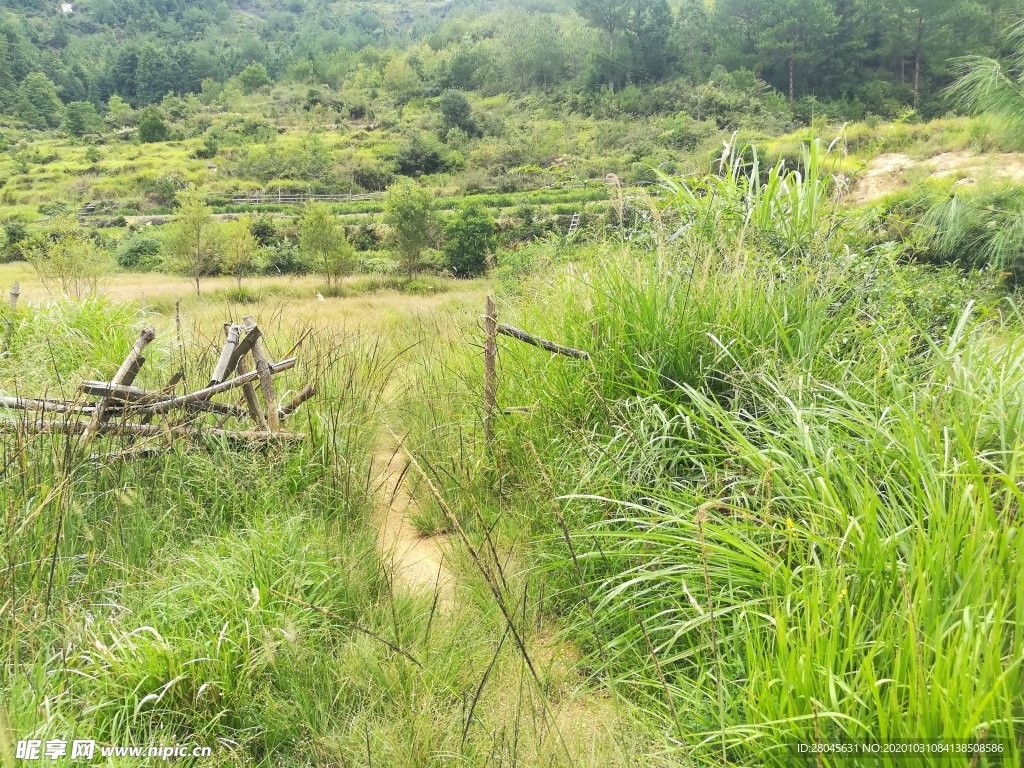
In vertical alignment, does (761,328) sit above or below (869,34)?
below

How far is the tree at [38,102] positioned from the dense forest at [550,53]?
0.23 meters

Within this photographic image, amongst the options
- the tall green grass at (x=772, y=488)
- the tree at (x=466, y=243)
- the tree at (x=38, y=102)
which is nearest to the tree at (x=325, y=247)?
the tree at (x=466, y=243)

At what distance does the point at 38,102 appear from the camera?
265 ft

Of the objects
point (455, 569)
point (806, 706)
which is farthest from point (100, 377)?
point (806, 706)

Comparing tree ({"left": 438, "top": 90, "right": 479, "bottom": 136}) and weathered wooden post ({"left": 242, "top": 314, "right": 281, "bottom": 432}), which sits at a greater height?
tree ({"left": 438, "top": 90, "right": 479, "bottom": 136})

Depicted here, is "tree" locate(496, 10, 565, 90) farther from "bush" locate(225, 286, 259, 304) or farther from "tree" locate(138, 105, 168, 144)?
"bush" locate(225, 286, 259, 304)

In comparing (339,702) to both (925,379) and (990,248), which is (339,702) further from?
(990,248)

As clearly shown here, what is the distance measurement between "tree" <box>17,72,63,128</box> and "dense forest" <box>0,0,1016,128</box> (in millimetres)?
226

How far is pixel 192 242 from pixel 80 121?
66478 mm

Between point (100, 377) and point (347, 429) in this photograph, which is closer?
point (347, 429)

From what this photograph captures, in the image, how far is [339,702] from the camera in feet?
5.91

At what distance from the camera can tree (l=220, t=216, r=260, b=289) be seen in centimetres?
2422

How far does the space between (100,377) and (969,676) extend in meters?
5.41

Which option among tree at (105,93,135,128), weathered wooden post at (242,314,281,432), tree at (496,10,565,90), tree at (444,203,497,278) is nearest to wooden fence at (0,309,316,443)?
weathered wooden post at (242,314,281,432)
